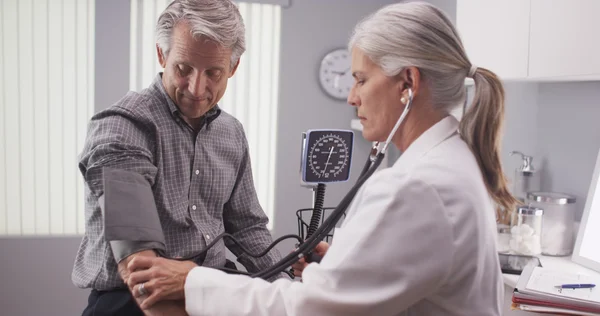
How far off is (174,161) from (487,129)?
2.23ft

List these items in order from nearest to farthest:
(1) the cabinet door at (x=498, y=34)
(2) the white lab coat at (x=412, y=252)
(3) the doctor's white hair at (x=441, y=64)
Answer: (2) the white lab coat at (x=412, y=252)
(3) the doctor's white hair at (x=441, y=64)
(1) the cabinet door at (x=498, y=34)

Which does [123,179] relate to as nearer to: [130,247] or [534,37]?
[130,247]

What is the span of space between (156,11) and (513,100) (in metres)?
2.09

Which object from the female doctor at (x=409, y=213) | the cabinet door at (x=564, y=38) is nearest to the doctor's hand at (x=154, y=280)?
the female doctor at (x=409, y=213)

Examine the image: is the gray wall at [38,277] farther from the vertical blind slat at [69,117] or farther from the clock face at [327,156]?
the clock face at [327,156]

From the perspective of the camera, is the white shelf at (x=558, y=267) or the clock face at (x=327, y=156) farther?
the white shelf at (x=558, y=267)

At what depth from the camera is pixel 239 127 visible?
65.1 inches

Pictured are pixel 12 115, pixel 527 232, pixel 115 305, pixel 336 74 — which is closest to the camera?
pixel 115 305

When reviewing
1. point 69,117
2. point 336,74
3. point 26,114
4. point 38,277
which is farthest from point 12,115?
point 336,74

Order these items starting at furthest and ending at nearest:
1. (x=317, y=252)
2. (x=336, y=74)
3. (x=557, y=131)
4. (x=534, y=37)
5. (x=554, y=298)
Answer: (x=336, y=74)
(x=557, y=131)
(x=534, y=37)
(x=554, y=298)
(x=317, y=252)

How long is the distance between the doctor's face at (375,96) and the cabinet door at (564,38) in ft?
2.85

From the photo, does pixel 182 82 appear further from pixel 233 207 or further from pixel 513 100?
pixel 513 100

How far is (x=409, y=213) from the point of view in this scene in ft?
3.11

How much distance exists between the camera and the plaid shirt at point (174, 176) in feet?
4.14
